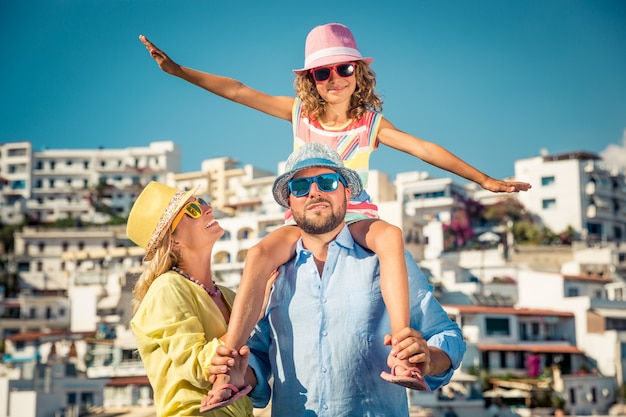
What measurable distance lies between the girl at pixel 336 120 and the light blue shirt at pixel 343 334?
0.17 m

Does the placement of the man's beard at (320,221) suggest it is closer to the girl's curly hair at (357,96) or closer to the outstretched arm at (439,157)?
the outstretched arm at (439,157)

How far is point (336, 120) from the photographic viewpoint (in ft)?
20.6

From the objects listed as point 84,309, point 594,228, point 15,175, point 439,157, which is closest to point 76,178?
point 15,175

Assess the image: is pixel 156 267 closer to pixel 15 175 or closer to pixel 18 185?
pixel 18 185

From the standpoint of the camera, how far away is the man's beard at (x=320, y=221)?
555cm

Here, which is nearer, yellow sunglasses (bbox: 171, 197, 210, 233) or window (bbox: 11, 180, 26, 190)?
yellow sunglasses (bbox: 171, 197, 210, 233)

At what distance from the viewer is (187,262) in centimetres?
600

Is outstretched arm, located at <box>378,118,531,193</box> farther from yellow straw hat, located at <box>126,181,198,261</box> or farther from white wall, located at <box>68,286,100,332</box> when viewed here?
white wall, located at <box>68,286,100,332</box>

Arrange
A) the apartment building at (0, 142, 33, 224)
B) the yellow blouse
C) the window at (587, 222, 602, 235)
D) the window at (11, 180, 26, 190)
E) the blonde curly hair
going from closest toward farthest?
the yellow blouse → the blonde curly hair → the window at (587, 222, 602, 235) → the apartment building at (0, 142, 33, 224) → the window at (11, 180, 26, 190)

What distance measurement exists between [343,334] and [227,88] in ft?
6.02

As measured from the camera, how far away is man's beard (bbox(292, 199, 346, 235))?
18.2ft

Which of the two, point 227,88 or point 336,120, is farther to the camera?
point 227,88

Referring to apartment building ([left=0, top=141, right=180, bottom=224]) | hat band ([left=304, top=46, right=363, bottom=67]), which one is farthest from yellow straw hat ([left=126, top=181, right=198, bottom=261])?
apartment building ([left=0, top=141, right=180, bottom=224])

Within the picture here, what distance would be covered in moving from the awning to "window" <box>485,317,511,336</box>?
2.88ft
